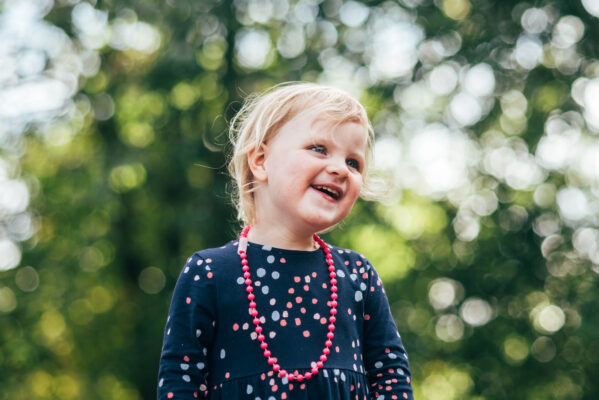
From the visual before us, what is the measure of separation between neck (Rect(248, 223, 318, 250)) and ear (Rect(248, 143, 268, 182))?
0.15 m

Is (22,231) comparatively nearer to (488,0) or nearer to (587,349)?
(488,0)

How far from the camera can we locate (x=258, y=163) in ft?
6.39

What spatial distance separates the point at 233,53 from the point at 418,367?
460 cm

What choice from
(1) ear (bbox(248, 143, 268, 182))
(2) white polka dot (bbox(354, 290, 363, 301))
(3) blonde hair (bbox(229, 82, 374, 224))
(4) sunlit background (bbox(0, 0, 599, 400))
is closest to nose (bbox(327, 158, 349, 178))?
(3) blonde hair (bbox(229, 82, 374, 224))

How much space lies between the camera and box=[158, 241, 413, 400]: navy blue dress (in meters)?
1.70

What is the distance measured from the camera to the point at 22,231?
9211mm

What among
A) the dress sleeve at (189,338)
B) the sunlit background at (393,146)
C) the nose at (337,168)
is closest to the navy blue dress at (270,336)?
the dress sleeve at (189,338)

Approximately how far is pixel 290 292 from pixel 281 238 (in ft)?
0.56

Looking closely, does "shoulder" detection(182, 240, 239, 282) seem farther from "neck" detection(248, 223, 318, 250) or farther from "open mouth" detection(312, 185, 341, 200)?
"open mouth" detection(312, 185, 341, 200)

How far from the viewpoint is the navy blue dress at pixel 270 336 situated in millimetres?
1699

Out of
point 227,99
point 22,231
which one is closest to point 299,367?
point 227,99

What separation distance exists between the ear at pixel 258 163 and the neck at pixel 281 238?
0.48 ft

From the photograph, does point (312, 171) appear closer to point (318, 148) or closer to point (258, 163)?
point (318, 148)

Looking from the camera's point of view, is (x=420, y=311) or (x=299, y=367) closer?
(x=299, y=367)
